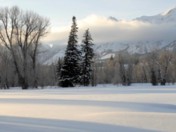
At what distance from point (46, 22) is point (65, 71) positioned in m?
8.20

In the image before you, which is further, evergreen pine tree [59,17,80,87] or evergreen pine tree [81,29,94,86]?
evergreen pine tree [81,29,94,86]

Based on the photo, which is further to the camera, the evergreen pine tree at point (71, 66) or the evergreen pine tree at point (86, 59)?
the evergreen pine tree at point (86, 59)

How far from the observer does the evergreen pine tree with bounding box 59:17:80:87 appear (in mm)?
56500

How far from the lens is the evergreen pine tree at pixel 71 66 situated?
185 ft

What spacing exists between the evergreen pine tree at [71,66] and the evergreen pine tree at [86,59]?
2.46 m

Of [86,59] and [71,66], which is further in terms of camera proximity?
[86,59]

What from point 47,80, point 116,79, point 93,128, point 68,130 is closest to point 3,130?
point 68,130

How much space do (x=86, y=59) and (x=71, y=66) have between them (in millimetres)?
5021

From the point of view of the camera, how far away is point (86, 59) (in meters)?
61.8

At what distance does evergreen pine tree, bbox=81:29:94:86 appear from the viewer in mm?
60000

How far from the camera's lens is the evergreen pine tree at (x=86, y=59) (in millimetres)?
60000

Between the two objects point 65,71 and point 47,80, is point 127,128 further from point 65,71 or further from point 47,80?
point 47,80

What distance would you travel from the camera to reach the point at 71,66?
57500 mm

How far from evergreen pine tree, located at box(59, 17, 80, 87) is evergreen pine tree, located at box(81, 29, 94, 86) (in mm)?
2456
